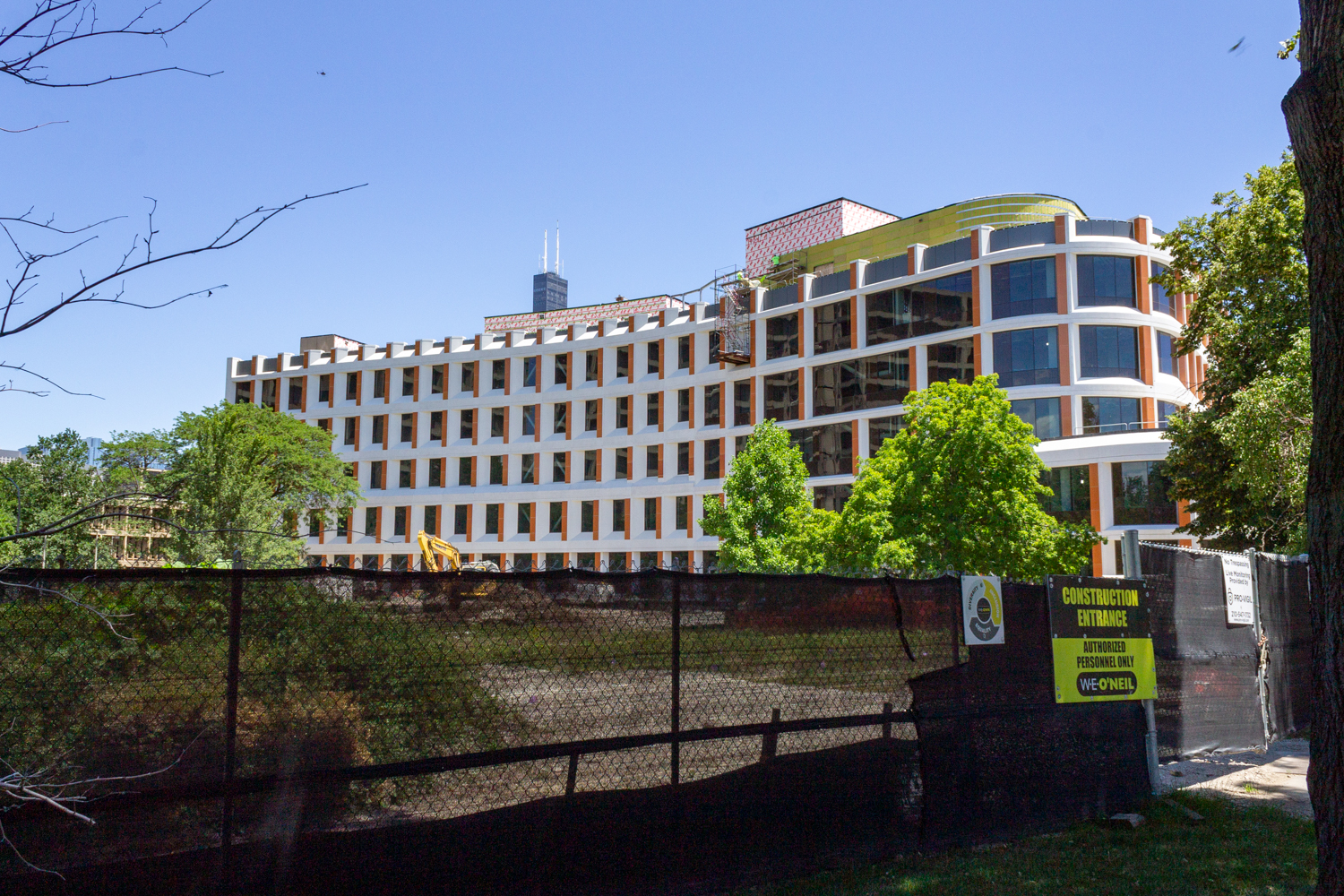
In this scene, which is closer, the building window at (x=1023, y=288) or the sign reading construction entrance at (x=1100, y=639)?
the sign reading construction entrance at (x=1100, y=639)

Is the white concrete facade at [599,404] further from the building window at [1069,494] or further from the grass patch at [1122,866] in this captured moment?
the grass patch at [1122,866]

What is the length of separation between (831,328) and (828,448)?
6374mm

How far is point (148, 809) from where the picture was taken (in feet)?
14.5

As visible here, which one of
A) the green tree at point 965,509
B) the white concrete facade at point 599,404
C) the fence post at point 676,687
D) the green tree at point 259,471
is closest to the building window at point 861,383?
the white concrete facade at point 599,404

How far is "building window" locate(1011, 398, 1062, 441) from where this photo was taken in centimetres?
4303

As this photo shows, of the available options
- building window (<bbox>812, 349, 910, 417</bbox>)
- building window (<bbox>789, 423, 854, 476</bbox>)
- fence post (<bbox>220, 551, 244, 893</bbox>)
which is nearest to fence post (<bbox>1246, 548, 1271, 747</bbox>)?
fence post (<bbox>220, 551, 244, 893</bbox>)

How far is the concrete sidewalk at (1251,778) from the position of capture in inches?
358

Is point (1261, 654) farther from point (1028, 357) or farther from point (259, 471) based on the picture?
point (259, 471)

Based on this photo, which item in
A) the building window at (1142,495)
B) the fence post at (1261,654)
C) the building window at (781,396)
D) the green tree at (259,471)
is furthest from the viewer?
the building window at (781,396)

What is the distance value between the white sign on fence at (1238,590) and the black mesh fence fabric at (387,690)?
605 centimetres

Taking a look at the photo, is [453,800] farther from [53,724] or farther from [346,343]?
[346,343]

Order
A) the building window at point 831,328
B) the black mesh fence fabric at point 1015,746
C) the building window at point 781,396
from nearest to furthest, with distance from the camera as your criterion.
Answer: the black mesh fence fabric at point 1015,746 < the building window at point 831,328 < the building window at point 781,396

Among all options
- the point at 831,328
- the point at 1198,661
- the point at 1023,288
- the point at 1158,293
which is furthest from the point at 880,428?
the point at 1198,661

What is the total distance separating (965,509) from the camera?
102 feet
